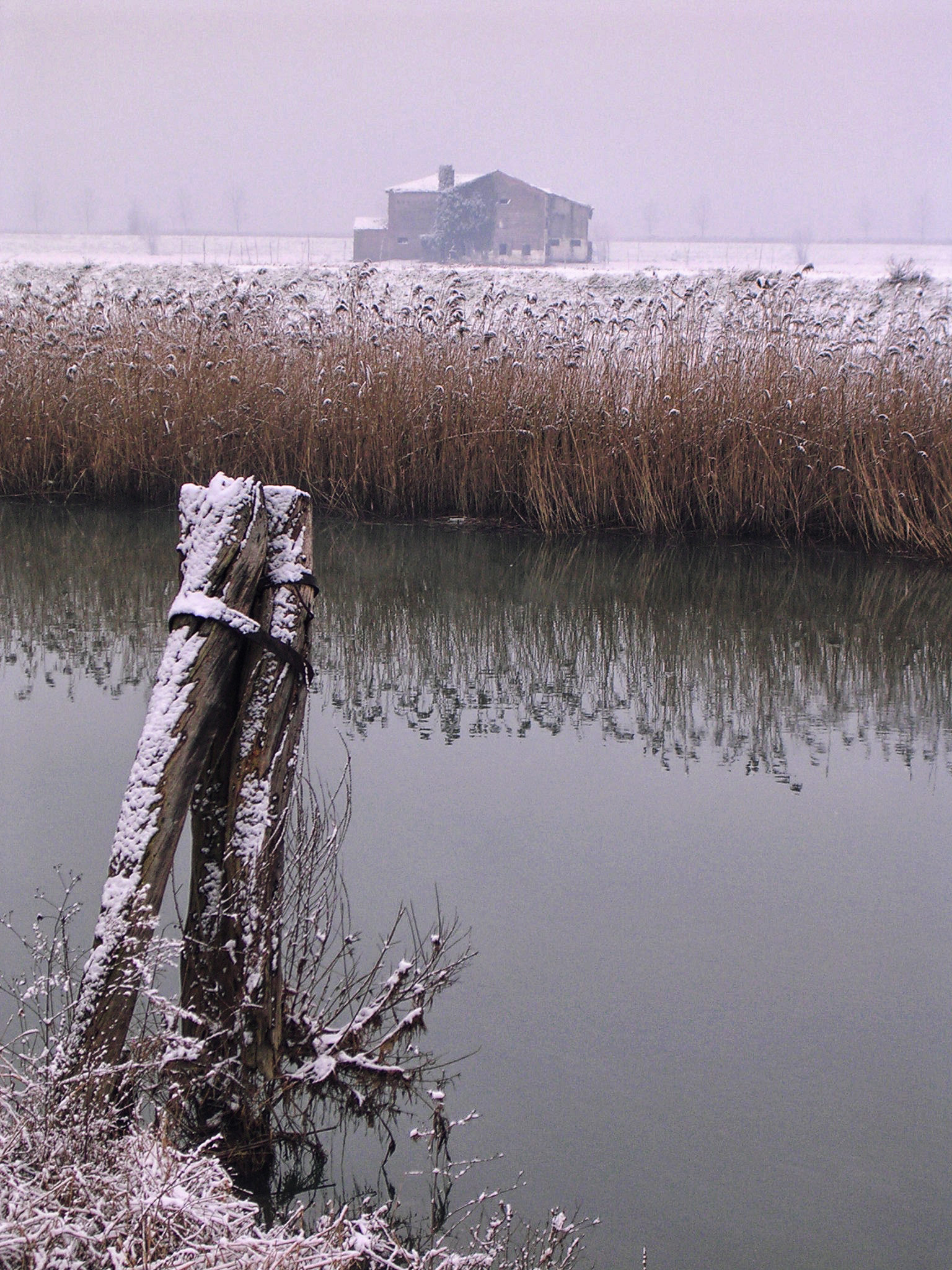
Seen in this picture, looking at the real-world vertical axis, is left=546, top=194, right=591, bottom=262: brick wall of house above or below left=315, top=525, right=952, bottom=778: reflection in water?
above

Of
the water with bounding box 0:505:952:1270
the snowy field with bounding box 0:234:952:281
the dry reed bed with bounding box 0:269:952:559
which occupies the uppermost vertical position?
the snowy field with bounding box 0:234:952:281

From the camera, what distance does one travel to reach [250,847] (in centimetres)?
207

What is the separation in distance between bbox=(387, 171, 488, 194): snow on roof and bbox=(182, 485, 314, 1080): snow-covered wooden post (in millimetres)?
50732

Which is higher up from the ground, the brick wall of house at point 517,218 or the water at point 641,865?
the brick wall of house at point 517,218

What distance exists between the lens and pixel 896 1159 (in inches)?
86.7

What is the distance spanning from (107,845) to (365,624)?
275 centimetres

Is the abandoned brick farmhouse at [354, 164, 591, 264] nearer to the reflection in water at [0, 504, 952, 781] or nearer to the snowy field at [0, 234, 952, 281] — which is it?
the snowy field at [0, 234, 952, 281]

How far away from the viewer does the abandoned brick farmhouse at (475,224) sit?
4906 centimetres

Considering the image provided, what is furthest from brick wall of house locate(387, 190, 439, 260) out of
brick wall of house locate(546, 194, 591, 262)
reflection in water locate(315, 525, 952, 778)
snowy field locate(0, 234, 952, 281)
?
reflection in water locate(315, 525, 952, 778)

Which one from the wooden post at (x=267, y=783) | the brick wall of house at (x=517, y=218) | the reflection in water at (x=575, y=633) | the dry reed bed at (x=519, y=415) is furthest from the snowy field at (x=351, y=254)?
the wooden post at (x=267, y=783)

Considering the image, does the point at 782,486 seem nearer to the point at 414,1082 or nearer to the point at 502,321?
the point at 502,321

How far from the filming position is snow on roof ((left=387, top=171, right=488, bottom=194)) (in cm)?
5012

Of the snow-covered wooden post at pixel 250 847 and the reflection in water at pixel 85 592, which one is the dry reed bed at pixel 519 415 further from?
the snow-covered wooden post at pixel 250 847

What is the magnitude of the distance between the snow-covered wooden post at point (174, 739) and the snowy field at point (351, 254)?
2612 cm
